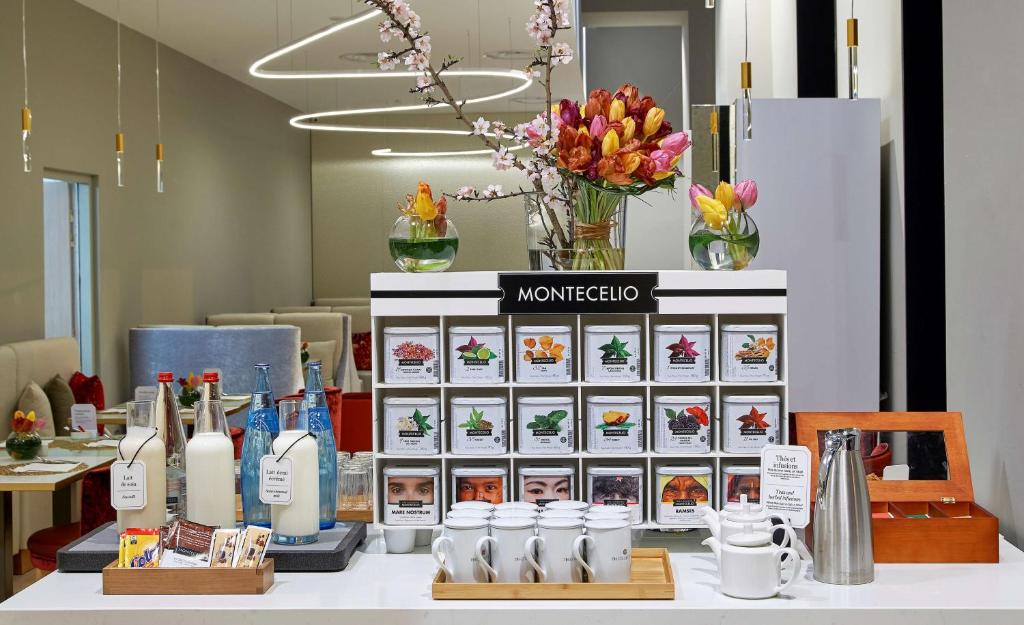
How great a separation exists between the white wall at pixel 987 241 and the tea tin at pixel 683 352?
2.01 feet

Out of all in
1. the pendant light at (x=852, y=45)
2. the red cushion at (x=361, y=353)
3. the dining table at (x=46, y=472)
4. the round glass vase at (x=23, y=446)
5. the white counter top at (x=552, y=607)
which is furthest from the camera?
the red cushion at (x=361, y=353)

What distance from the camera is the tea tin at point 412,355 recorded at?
2.06 meters

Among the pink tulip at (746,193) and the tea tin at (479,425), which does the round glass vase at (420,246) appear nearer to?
the tea tin at (479,425)

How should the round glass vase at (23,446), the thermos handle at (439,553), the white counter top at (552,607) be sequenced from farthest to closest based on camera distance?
the round glass vase at (23,446)
the thermos handle at (439,553)
the white counter top at (552,607)

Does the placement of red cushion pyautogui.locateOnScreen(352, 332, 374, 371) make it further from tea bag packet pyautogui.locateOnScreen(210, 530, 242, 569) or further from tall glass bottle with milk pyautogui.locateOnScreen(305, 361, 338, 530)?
tea bag packet pyautogui.locateOnScreen(210, 530, 242, 569)

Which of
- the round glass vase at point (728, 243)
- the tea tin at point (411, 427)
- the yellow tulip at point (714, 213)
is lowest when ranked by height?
the tea tin at point (411, 427)

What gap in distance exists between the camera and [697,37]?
548 cm

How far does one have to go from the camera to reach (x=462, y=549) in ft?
5.90

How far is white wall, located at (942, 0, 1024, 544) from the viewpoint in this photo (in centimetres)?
210

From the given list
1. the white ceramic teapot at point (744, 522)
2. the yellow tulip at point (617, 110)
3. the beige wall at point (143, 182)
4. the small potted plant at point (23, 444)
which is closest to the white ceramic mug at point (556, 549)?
the white ceramic teapot at point (744, 522)

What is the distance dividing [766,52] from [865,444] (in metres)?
3.57

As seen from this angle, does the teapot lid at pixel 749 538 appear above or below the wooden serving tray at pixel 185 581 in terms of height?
above

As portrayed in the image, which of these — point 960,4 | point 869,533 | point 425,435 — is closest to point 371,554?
point 425,435

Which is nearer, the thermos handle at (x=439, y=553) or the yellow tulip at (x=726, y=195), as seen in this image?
the thermos handle at (x=439, y=553)
